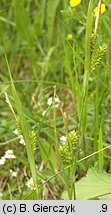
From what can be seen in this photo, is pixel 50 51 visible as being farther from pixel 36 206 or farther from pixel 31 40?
pixel 36 206

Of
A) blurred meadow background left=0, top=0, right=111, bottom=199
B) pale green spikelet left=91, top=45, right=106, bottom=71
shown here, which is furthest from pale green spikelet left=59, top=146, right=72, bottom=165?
pale green spikelet left=91, top=45, right=106, bottom=71

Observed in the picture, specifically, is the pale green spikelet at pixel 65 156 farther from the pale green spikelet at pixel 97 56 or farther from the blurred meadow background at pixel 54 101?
the pale green spikelet at pixel 97 56

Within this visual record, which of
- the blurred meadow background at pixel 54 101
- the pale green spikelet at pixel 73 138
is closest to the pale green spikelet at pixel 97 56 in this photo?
the blurred meadow background at pixel 54 101

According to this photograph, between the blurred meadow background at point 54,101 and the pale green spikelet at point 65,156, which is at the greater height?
the blurred meadow background at point 54,101

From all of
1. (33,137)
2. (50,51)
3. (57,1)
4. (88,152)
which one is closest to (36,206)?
(33,137)

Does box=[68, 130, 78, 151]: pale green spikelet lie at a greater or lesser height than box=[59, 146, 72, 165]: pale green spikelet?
greater

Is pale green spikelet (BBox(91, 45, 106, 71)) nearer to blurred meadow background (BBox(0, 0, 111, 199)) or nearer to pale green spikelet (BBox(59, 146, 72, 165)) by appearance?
blurred meadow background (BBox(0, 0, 111, 199))

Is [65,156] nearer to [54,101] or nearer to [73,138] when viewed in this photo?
[73,138]

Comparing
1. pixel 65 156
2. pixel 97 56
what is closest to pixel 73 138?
pixel 65 156
